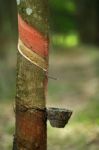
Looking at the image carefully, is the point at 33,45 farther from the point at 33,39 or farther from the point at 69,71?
the point at 69,71

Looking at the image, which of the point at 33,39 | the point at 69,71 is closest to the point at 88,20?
the point at 69,71

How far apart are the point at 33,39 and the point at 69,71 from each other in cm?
1514

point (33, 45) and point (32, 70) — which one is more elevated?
point (33, 45)

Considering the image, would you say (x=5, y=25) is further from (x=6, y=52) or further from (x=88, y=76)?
(x=88, y=76)

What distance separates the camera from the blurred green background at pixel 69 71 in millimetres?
10367

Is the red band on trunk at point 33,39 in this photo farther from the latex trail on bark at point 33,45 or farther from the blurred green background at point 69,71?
the blurred green background at point 69,71

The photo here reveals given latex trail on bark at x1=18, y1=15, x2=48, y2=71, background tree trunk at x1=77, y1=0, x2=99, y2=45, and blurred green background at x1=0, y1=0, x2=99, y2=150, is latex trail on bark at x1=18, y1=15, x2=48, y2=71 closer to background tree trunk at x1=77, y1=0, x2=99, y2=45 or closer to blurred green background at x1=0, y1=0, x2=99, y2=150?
blurred green background at x1=0, y1=0, x2=99, y2=150

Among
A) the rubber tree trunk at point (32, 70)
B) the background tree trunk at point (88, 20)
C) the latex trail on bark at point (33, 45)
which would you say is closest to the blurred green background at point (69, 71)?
the background tree trunk at point (88, 20)

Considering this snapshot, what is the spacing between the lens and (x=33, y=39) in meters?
6.88

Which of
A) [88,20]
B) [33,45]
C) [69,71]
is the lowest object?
[88,20]

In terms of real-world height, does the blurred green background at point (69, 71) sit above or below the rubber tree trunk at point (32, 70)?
below

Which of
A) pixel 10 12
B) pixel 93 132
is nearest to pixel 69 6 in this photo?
pixel 10 12

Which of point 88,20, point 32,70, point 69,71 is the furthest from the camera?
point 88,20

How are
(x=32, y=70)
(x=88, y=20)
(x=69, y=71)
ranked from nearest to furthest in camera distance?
(x=32, y=70), (x=69, y=71), (x=88, y=20)
